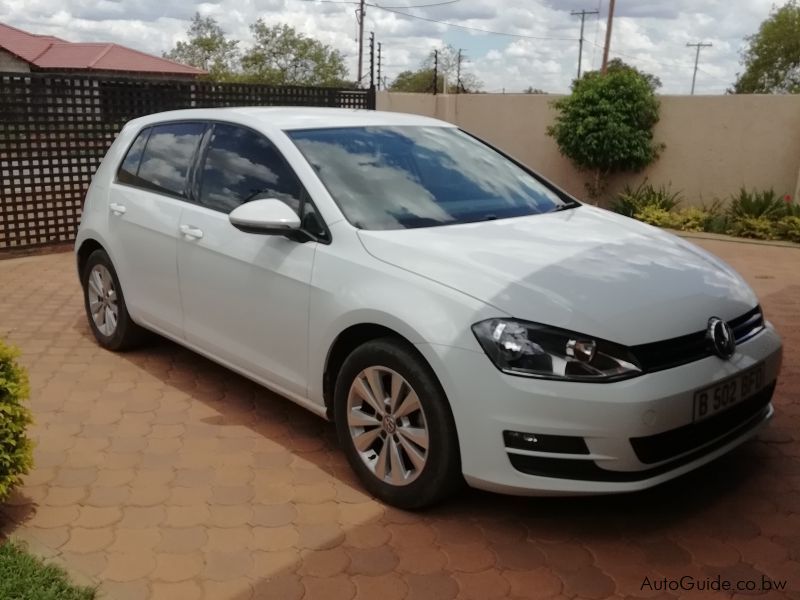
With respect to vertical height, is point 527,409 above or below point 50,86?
below

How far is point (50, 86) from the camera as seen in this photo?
30.2 feet

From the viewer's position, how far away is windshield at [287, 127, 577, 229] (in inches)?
145

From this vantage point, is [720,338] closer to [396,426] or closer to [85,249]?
[396,426]

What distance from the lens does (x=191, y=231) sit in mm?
4305

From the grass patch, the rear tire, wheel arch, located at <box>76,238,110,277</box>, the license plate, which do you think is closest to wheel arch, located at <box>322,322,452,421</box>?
the license plate

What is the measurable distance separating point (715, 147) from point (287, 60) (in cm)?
4813

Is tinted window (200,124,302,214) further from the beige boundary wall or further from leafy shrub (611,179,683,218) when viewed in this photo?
the beige boundary wall

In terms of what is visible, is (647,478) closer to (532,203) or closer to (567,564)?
(567,564)

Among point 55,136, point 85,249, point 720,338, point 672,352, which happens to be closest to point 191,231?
point 85,249

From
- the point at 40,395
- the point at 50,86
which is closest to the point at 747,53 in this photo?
the point at 50,86

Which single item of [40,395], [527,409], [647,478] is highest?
[527,409]

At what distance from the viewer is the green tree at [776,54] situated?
57000 millimetres

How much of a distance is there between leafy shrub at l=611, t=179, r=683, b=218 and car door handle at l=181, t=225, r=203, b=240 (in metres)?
9.17

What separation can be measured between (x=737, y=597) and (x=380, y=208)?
2.16m
